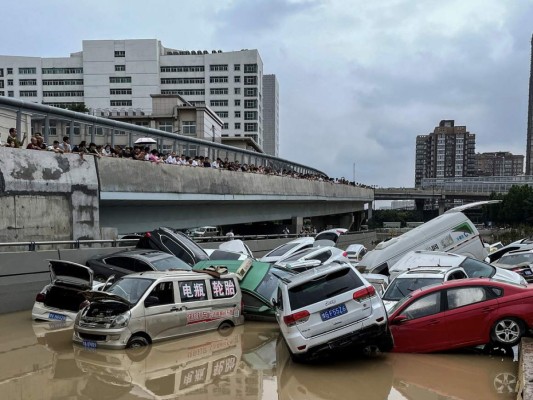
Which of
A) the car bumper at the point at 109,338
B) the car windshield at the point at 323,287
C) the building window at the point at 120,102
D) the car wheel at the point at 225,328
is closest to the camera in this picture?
the car windshield at the point at 323,287

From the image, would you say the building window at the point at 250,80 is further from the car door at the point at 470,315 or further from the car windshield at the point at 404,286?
the car door at the point at 470,315

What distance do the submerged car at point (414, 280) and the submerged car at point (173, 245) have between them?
244 inches

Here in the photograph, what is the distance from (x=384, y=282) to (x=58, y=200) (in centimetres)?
1015

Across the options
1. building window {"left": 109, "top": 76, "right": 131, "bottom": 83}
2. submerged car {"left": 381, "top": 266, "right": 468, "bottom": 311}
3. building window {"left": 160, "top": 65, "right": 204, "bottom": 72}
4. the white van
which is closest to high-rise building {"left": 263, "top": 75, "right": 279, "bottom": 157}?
building window {"left": 160, "top": 65, "right": 204, "bottom": 72}

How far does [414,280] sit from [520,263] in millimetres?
8586

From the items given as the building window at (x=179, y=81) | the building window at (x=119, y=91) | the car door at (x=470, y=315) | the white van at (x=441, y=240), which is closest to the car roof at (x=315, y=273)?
the car door at (x=470, y=315)

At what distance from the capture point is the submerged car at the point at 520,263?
17163mm

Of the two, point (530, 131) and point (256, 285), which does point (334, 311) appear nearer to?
point (256, 285)

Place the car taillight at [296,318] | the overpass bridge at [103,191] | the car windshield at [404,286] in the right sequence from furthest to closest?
the overpass bridge at [103,191] → the car windshield at [404,286] → the car taillight at [296,318]

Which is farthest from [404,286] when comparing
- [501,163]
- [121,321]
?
[501,163]

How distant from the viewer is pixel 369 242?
50.2 metres

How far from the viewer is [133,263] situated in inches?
538

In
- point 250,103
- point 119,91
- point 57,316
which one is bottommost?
point 57,316

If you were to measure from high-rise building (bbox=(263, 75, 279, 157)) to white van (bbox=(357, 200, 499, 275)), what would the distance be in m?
106
